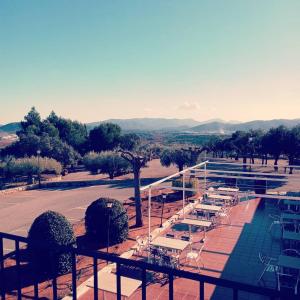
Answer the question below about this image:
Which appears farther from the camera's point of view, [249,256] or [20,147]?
[20,147]

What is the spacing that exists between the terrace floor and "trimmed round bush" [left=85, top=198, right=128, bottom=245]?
2267 mm

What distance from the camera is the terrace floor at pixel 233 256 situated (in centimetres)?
725

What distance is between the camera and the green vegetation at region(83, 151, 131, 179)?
29031 millimetres

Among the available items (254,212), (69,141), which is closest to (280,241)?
(254,212)

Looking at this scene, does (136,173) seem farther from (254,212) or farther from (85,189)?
(85,189)

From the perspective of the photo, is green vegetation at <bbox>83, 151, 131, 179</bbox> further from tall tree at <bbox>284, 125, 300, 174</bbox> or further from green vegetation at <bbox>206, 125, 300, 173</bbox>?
tall tree at <bbox>284, 125, 300, 174</bbox>

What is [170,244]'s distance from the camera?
878cm

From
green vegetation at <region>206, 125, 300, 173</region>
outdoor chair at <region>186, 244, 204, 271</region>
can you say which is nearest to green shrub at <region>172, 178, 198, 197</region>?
outdoor chair at <region>186, 244, 204, 271</region>

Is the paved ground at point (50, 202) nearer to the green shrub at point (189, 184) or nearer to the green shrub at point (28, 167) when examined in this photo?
the green shrub at point (189, 184)

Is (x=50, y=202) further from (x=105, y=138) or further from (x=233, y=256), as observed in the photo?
(x=105, y=138)

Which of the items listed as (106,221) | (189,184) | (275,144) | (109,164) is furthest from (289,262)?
(109,164)

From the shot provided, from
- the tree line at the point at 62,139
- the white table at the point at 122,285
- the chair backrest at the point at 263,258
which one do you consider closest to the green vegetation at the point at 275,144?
the tree line at the point at 62,139

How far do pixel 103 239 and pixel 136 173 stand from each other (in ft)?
10.7

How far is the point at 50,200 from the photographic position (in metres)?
19.5
